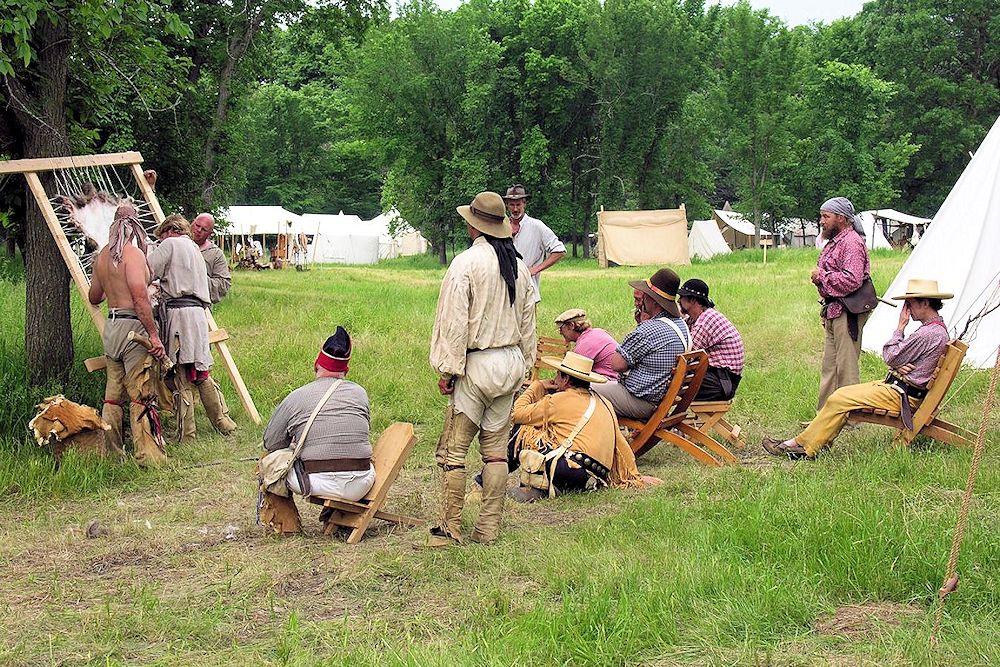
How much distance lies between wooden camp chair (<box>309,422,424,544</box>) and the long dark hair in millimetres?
1013

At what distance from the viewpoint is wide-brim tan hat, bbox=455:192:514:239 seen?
5.38 m

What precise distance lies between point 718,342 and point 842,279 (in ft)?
3.80

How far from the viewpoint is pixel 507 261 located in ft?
17.8

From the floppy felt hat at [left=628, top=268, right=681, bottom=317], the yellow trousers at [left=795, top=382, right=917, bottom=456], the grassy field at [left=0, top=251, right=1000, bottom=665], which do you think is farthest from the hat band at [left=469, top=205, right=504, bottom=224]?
the yellow trousers at [left=795, top=382, right=917, bottom=456]

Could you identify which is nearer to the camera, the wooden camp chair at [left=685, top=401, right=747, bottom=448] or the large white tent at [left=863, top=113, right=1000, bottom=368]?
the wooden camp chair at [left=685, top=401, right=747, bottom=448]

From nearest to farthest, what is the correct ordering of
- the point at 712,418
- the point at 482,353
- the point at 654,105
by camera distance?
the point at 482,353 → the point at 712,418 → the point at 654,105

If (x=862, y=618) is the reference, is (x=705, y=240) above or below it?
below

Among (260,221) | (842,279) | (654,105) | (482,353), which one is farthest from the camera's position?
(260,221)

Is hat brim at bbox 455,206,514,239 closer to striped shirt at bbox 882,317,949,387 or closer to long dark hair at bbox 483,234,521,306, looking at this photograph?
long dark hair at bbox 483,234,521,306

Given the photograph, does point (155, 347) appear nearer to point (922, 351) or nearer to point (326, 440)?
point (326, 440)

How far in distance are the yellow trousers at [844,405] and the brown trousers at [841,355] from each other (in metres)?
0.90

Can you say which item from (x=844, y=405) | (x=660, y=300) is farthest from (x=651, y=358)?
(x=844, y=405)

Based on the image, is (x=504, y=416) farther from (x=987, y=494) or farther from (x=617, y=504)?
(x=987, y=494)

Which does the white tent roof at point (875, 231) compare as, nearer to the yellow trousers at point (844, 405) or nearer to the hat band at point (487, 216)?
the yellow trousers at point (844, 405)
